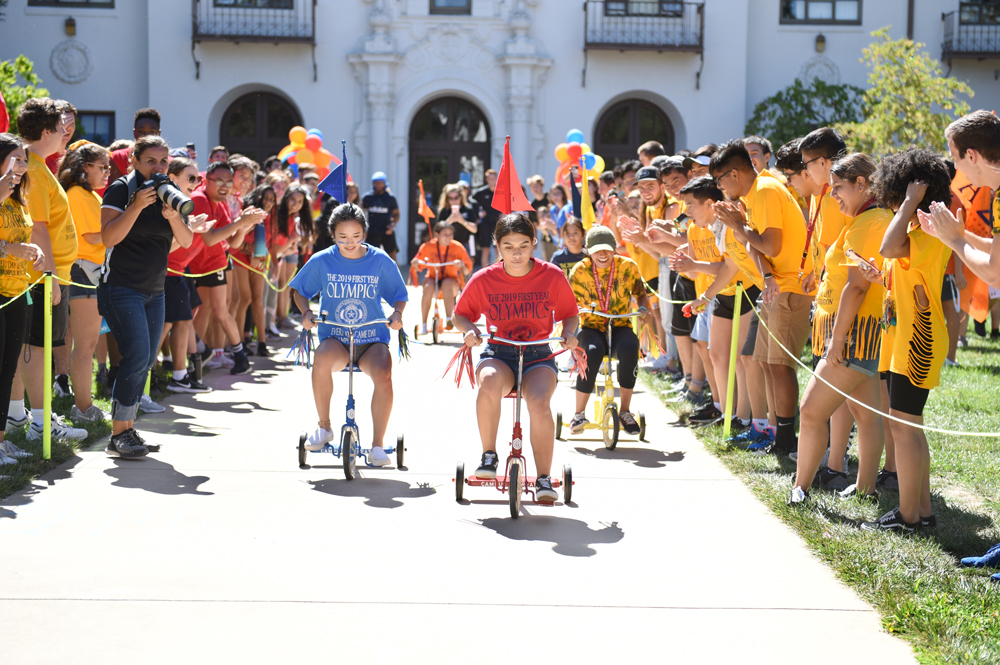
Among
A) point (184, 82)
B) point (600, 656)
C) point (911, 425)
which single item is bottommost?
point (600, 656)

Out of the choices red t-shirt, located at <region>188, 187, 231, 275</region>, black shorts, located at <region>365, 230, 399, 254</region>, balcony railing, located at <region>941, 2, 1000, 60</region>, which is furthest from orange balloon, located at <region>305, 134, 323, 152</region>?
balcony railing, located at <region>941, 2, 1000, 60</region>

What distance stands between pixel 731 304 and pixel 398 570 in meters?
3.96

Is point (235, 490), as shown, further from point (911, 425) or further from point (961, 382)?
point (961, 382)

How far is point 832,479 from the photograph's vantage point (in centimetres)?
624

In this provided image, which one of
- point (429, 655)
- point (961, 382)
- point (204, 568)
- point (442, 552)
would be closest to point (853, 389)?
point (442, 552)

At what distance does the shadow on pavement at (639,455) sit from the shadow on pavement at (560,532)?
1.50m

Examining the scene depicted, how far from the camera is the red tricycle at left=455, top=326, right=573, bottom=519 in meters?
5.47

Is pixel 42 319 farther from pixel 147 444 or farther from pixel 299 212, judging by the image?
pixel 299 212

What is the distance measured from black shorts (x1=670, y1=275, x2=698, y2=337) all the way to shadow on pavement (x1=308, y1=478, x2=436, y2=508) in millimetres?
3695

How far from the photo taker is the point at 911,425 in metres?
4.92

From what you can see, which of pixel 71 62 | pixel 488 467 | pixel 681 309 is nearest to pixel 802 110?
pixel 681 309

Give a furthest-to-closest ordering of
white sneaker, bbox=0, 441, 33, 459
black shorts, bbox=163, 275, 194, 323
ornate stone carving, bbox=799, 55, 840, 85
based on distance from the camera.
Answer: ornate stone carving, bbox=799, 55, 840, 85 → black shorts, bbox=163, 275, 194, 323 → white sneaker, bbox=0, 441, 33, 459

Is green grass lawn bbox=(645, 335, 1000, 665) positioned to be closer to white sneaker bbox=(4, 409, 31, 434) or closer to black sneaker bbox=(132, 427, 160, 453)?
black sneaker bbox=(132, 427, 160, 453)

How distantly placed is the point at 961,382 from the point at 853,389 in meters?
5.32
